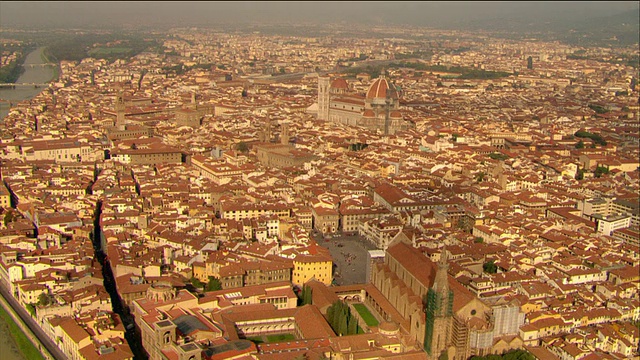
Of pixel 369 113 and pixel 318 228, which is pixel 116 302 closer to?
pixel 318 228

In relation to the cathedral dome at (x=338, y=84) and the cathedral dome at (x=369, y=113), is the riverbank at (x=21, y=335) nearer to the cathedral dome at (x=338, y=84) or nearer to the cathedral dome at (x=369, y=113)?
the cathedral dome at (x=369, y=113)

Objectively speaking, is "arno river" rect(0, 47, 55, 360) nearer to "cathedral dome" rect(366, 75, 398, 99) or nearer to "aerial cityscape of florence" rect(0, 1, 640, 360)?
"aerial cityscape of florence" rect(0, 1, 640, 360)

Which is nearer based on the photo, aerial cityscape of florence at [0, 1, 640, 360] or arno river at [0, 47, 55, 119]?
aerial cityscape of florence at [0, 1, 640, 360]

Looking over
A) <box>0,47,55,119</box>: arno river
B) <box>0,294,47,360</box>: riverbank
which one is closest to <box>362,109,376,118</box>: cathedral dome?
<box>0,47,55,119</box>: arno river

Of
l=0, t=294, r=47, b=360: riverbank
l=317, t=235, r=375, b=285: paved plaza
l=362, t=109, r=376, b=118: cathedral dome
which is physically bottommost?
l=0, t=294, r=47, b=360: riverbank

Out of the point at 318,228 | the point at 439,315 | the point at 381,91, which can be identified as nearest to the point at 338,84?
the point at 381,91

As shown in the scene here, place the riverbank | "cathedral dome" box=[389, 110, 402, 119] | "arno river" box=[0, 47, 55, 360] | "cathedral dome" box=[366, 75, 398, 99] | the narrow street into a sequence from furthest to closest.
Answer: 1. "cathedral dome" box=[366, 75, 398, 99]
2. "cathedral dome" box=[389, 110, 402, 119]
3. "arno river" box=[0, 47, 55, 360]
4. the riverbank
5. the narrow street

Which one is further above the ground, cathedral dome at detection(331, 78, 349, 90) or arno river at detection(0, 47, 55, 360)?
cathedral dome at detection(331, 78, 349, 90)

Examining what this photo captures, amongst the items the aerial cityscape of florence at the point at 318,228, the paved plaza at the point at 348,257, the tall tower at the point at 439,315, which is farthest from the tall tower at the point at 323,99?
the tall tower at the point at 439,315
